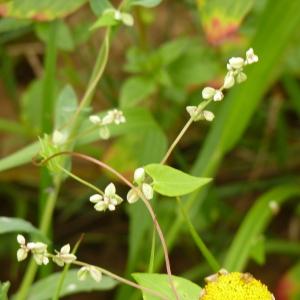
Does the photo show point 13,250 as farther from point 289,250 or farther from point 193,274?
point 289,250

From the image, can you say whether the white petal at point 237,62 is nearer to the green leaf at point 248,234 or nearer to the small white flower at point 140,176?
the small white flower at point 140,176

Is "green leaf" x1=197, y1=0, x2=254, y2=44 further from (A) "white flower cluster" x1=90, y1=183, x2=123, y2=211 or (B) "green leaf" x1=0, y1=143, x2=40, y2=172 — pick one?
(A) "white flower cluster" x1=90, y1=183, x2=123, y2=211

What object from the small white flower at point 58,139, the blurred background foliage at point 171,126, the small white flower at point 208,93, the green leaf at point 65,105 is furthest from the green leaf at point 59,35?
the small white flower at point 208,93

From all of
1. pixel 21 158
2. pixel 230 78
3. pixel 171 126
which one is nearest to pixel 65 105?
pixel 21 158

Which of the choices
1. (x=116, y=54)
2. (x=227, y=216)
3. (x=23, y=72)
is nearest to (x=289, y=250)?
(x=227, y=216)

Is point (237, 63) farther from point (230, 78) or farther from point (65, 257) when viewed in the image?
point (65, 257)

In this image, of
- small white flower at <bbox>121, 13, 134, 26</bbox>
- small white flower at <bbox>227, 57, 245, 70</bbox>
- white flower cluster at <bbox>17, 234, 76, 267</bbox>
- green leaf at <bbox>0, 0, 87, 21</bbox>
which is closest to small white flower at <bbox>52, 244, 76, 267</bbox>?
white flower cluster at <bbox>17, 234, 76, 267</bbox>
